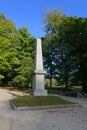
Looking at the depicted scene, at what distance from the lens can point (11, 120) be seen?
1011 cm

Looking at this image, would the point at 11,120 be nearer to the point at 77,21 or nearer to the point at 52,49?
the point at 77,21

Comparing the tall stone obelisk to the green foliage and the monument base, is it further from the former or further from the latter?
the green foliage

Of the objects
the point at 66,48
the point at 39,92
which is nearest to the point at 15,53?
the point at 66,48

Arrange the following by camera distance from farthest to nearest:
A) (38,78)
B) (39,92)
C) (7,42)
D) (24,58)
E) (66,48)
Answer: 1. (24,58)
2. (66,48)
3. (7,42)
4. (38,78)
5. (39,92)

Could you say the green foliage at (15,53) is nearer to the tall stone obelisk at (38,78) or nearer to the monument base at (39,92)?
the tall stone obelisk at (38,78)

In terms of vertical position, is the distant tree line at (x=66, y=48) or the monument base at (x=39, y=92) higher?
the distant tree line at (x=66, y=48)

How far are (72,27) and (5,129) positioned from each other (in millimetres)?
26575

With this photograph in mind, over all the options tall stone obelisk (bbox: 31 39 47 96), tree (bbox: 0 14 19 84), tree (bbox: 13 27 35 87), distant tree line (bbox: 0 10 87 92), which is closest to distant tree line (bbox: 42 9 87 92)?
distant tree line (bbox: 0 10 87 92)

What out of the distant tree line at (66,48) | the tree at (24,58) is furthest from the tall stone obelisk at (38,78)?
the tree at (24,58)

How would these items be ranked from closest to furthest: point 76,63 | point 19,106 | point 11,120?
point 11,120, point 19,106, point 76,63

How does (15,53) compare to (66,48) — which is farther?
(15,53)

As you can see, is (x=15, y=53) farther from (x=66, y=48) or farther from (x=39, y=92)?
(x=39, y=92)

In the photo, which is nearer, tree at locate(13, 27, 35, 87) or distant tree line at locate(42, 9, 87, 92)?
distant tree line at locate(42, 9, 87, 92)

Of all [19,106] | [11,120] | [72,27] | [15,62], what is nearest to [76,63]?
[72,27]
